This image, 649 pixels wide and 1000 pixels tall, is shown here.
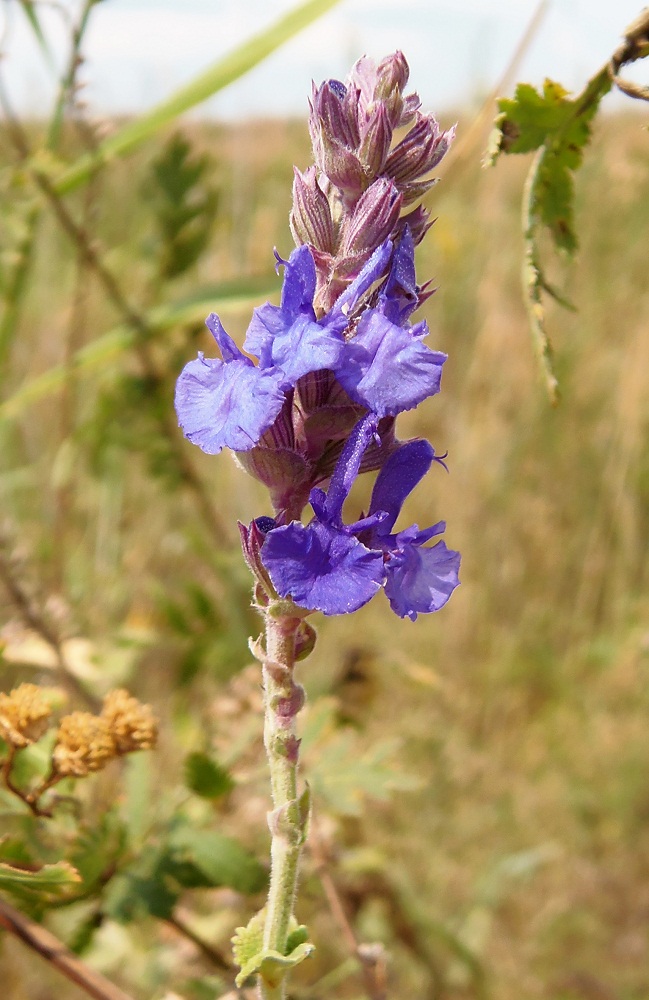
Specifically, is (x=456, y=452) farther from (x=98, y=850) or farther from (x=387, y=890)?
(x=98, y=850)

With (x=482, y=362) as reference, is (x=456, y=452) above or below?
below

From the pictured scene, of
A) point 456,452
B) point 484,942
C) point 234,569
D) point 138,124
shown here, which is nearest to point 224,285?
point 138,124

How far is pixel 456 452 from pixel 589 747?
4.18 ft

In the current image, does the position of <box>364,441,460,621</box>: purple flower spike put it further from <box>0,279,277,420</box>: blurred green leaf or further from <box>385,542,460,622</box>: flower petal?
<box>0,279,277,420</box>: blurred green leaf

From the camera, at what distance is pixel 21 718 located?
1004 mm

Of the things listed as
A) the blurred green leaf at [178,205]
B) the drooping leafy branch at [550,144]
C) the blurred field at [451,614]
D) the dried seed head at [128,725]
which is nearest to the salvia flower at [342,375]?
the drooping leafy branch at [550,144]

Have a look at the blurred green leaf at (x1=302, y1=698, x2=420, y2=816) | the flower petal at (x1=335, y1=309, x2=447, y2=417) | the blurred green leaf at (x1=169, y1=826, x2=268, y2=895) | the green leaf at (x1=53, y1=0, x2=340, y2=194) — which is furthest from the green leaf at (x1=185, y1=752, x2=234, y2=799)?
the green leaf at (x1=53, y1=0, x2=340, y2=194)

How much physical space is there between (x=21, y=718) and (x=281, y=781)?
350 millimetres

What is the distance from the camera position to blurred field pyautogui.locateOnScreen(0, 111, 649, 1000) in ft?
7.36

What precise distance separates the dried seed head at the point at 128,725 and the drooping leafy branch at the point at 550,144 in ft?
2.04

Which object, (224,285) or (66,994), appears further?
(66,994)

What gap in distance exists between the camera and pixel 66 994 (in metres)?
2.28

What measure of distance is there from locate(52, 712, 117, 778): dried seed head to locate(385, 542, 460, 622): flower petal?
41cm

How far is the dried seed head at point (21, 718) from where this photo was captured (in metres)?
0.99
